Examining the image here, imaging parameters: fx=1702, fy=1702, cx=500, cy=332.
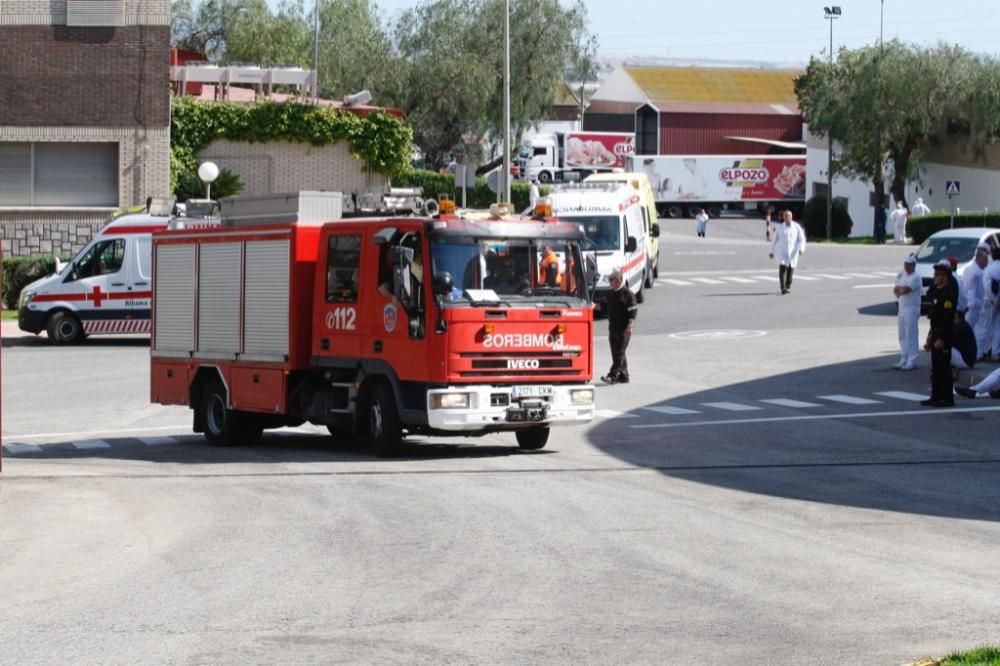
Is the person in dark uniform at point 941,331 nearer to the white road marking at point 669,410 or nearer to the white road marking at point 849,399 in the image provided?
the white road marking at point 849,399

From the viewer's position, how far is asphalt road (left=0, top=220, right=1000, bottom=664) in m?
9.09

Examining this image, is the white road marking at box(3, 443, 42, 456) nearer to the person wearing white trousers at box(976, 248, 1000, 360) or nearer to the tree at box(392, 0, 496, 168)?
the person wearing white trousers at box(976, 248, 1000, 360)

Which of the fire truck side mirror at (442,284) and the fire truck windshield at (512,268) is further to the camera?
the fire truck windshield at (512,268)

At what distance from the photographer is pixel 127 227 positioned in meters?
33.8

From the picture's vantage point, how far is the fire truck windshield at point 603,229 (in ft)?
119

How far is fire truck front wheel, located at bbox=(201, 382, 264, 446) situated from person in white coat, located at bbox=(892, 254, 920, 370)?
10346 mm

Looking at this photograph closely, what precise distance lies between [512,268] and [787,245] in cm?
2318

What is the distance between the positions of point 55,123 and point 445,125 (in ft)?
113

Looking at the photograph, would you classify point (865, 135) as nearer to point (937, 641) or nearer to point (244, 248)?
point (244, 248)

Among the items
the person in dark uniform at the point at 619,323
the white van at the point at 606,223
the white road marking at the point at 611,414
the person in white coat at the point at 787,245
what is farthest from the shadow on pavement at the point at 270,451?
the person in white coat at the point at 787,245

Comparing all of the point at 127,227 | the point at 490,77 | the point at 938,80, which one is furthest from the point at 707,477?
the point at 938,80

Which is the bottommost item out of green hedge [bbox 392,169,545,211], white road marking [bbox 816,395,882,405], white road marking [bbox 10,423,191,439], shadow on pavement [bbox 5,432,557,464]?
white road marking [bbox 10,423,191,439]

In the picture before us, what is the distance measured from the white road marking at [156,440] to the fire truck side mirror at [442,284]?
5505 millimetres

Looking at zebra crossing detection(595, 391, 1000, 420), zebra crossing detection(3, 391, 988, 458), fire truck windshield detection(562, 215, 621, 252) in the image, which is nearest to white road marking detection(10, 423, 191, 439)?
zebra crossing detection(3, 391, 988, 458)
